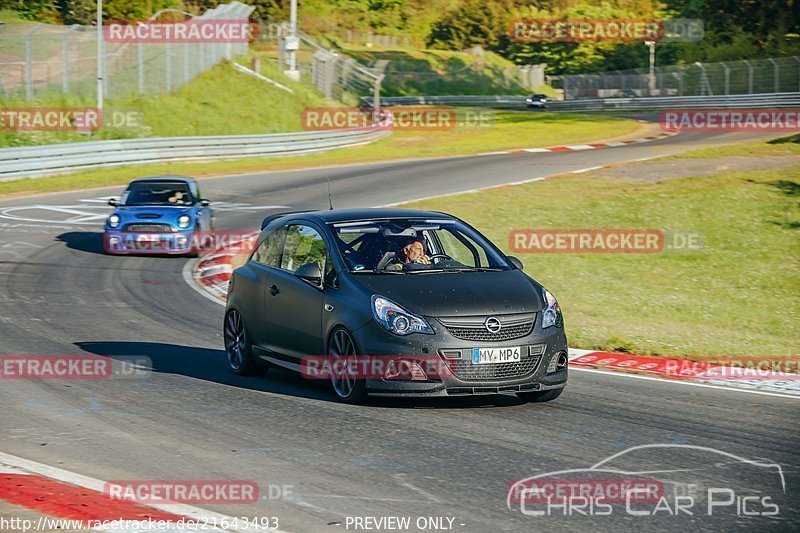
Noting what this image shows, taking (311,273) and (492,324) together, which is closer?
(492,324)

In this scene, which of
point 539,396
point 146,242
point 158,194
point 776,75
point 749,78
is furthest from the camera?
point 749,78

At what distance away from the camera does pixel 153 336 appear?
45.3 feet

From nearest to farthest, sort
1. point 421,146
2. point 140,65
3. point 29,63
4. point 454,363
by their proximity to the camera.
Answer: point 454,363 < point 29,63 < point 140,65 < point 421,146

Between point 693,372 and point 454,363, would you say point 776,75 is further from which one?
point 454,363

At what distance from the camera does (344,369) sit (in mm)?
9672

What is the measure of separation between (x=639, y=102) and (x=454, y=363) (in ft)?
225

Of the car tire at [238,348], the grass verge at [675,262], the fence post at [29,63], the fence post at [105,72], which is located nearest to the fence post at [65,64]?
the fence post at [29,63]

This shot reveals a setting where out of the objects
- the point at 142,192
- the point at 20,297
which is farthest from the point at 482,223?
the point at 20,297

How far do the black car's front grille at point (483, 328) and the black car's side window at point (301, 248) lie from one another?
5.37 feet

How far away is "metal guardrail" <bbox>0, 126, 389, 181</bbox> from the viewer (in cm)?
3334

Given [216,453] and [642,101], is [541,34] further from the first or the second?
[216,453]

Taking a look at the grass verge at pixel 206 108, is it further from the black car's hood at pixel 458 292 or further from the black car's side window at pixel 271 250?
the black car's hood at pixel 458 292

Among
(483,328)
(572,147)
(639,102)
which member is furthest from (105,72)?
(639,102)

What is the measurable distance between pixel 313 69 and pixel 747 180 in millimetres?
33447
